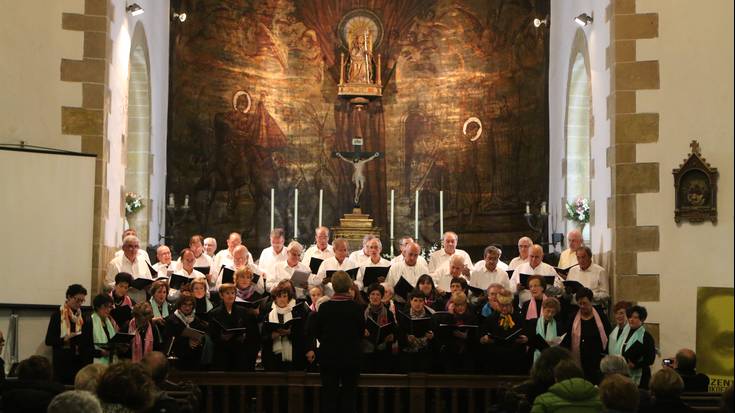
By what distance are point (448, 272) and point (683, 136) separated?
112 inches

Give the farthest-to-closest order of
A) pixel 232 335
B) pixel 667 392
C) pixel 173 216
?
pixel 173 216, pixel 232 335, pixel 667 392

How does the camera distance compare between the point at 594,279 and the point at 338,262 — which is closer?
the point at 594,279

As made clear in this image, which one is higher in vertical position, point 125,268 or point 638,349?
point 125,268

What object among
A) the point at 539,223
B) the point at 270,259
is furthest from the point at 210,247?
the point at 539,223

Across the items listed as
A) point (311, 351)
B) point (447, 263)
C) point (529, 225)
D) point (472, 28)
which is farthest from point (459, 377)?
point (472, 28)

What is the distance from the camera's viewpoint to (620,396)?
19.6 ft

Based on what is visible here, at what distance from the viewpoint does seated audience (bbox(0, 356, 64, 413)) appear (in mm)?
6469

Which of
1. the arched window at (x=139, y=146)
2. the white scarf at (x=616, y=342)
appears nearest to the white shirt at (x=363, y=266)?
the white scarf at (x=616, y=342)

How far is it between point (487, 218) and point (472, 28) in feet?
9.57

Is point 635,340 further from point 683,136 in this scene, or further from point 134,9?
point 134,9

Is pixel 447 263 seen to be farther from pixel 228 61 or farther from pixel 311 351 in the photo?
pixel 228 61

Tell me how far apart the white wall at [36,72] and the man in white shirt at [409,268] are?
140 inches

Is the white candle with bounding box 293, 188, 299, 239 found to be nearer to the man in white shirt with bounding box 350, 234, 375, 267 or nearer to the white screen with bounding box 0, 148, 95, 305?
the man in white shirt with bounding box 350, 234, 375, 267

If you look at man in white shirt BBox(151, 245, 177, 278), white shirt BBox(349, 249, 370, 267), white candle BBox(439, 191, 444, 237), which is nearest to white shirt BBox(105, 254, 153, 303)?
man in white shirt BBox(151, 245, 177, 278)
